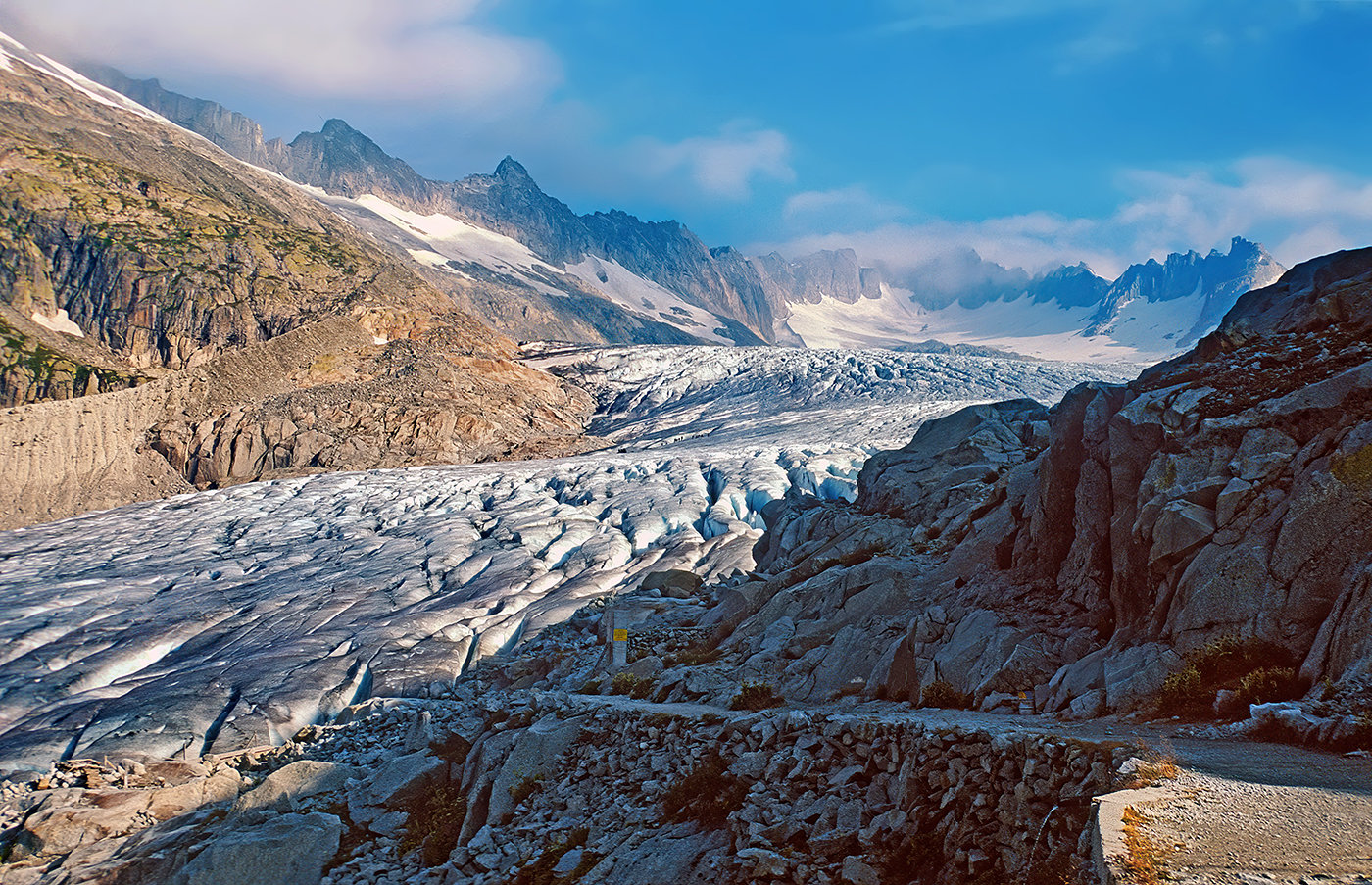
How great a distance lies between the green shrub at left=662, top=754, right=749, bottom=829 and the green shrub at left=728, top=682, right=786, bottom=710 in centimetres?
350

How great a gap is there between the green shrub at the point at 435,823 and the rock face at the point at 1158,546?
6.89 meters

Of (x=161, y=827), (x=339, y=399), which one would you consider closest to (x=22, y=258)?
(x=339, y=399)

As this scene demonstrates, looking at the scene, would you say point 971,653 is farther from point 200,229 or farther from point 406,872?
point 200,229

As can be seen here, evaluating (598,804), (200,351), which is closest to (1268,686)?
(598,804)

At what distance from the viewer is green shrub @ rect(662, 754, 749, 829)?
1177 cm

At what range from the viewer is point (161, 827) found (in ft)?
61.5

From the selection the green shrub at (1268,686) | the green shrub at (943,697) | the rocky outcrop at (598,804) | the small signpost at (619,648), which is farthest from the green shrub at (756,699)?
the green shrub at (1268,686)

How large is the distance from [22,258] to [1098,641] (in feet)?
542

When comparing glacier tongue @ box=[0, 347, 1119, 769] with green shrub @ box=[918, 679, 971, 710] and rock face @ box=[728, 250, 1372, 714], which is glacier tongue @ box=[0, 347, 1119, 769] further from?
green shrub @ box=[918, 679, 971, 710]

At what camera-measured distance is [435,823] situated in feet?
53.7

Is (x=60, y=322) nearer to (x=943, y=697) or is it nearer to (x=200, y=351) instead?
(x=200, y=351)

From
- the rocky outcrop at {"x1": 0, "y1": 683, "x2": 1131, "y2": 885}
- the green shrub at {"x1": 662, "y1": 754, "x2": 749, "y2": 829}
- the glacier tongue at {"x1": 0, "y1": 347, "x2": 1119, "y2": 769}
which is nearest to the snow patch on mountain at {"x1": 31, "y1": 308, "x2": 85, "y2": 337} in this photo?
the glacier tongue at {"x1": 0, "y1": 347, "x2": 1119, "y2": 769}

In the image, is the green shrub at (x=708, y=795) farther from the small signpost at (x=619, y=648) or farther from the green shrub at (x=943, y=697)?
the small signpost at (x=619, y=648)

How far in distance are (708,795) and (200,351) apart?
135m
